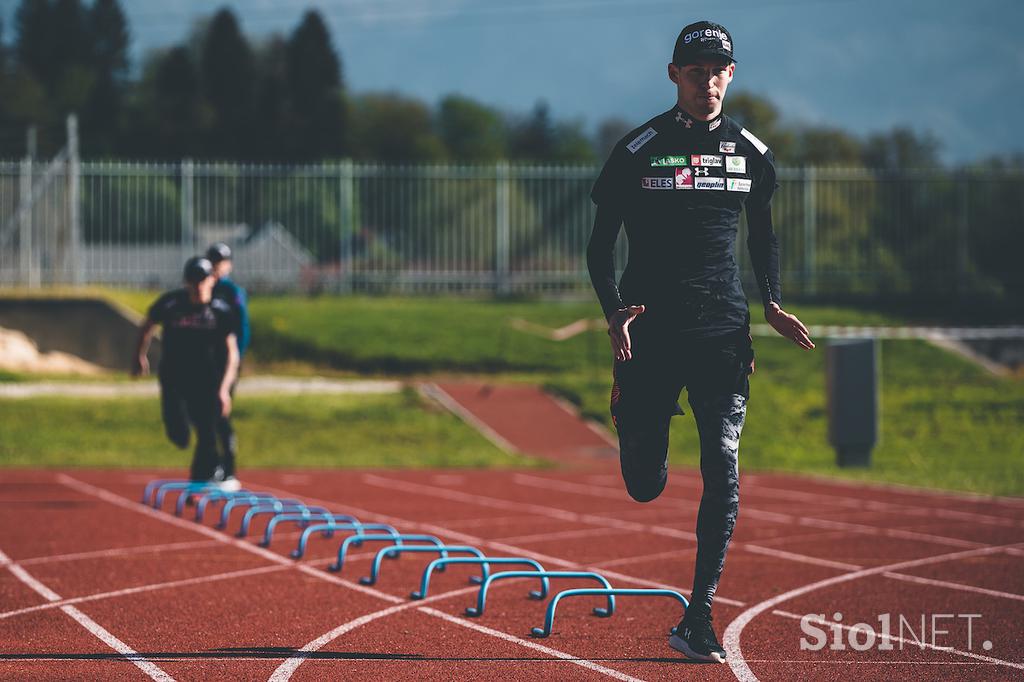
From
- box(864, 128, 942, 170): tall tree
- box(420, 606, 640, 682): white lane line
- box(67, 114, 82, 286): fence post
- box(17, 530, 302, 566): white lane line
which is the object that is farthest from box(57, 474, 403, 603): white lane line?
box(864, 128, 942, 170): tall tree

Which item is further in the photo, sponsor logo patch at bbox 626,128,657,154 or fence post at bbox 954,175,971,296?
fence post at bbox 954,175,971,296

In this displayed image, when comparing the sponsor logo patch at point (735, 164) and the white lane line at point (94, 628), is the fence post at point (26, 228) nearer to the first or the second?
the white lane line at point (94, 628)

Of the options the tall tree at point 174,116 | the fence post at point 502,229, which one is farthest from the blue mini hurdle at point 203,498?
the tall tree at point 174,116

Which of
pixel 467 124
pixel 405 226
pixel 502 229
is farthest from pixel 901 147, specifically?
pixel 405 226

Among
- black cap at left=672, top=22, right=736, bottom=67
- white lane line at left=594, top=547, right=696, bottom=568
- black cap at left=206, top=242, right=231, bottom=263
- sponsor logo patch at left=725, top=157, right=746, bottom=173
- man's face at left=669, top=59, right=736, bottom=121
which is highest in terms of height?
black cap at left=672, top=22, right=736, bottom=67

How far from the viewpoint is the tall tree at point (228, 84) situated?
6412 cm

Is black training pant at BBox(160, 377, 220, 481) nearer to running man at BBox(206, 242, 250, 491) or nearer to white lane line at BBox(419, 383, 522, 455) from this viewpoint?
running man at BBox(206, 242, 250, 491)

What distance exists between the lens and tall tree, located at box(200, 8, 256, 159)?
64.1m

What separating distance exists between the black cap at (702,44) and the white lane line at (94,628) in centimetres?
346

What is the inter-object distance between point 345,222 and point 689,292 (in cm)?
2303

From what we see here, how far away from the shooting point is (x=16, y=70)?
6988 cm

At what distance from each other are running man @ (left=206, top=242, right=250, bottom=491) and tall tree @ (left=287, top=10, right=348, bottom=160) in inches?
2047

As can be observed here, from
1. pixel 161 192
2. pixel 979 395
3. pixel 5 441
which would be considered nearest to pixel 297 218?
pixel 161 192

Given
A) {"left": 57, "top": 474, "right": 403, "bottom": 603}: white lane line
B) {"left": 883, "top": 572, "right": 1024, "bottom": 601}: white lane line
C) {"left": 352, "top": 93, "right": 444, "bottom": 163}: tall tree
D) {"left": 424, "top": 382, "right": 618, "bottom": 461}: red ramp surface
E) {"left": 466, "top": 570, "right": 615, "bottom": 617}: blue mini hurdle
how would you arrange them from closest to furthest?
1. {"left": 466, "top": 570, "right": 615, "bottom": 617}: blue mini hurdle
2. {"left": 883, "top": 572, "right": 1024, "bottom": 601}: white lane line
3. {"left": 57, "top": 474, "right": 403, "bottom": 603}: white lane line
4. {"left": 424, "top": 382, "right": 618, "bottom": 461}: red ramp surface
5. {"left": 352, "top": 93, "right": 444, "bottom": 163}: tall tree
